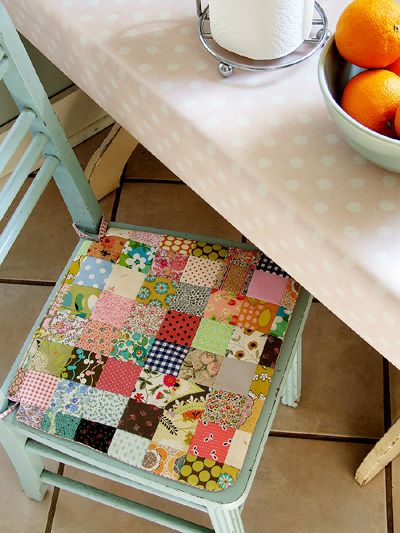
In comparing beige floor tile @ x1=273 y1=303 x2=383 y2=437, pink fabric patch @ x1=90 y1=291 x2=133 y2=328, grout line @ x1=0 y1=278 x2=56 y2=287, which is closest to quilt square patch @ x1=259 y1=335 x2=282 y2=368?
pink fabric patch @ x1=90 y1=291 x2=133 y2=328

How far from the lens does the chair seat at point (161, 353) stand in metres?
0.90

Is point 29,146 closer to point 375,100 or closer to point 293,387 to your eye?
point 375,100

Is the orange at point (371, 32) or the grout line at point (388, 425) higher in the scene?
the orange at point (371, 32)

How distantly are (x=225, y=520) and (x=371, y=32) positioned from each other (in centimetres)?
65

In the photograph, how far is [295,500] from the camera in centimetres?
127

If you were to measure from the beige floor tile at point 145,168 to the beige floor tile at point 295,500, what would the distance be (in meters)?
0.71

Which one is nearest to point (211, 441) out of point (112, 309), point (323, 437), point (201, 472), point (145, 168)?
point (201, 472)

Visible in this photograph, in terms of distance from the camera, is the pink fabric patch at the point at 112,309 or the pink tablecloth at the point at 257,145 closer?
the pink tablecloth at the point at 257,145

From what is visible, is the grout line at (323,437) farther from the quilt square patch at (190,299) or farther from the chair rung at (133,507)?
the quilt square patch at (190,299)

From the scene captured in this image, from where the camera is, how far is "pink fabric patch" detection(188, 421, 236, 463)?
88 cm

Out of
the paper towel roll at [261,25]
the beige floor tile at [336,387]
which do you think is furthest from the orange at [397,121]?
the beige floor tile at [336,387]

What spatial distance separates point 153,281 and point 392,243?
0.46 metres

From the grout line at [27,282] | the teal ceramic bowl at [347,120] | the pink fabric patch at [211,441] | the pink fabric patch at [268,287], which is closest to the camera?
the teal ceramic bowl at [347,120]

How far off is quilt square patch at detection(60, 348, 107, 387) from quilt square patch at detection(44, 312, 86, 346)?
21mm
